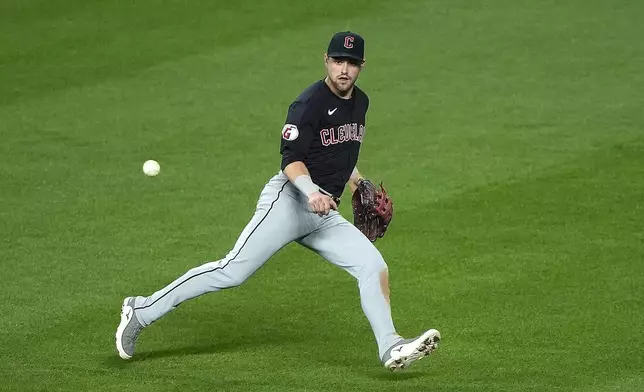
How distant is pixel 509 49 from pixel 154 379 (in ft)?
25.5

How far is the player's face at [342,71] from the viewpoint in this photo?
249 inches

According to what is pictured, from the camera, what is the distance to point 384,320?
6.20 meters

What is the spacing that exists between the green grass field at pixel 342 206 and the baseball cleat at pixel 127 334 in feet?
0.38

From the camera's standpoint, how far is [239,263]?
6414 millimetres

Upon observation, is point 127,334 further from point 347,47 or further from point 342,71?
point 347,47

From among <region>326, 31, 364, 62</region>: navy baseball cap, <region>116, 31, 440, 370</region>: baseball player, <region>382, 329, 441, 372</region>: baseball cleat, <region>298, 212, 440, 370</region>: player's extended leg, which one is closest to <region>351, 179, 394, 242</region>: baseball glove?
<region>116, 31, 440, 370</region>: baseball player

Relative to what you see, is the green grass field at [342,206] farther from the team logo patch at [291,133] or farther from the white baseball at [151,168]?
the team logo patch at [291,133]

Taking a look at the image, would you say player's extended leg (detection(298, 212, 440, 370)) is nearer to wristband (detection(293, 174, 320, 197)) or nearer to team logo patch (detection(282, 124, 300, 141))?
wristband (detection(293, 174, 320, 197))

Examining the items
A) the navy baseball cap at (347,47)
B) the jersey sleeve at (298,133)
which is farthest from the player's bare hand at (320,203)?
the navy baseball cap at (347,47)

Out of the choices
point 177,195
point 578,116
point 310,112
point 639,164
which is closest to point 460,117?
point 578,116

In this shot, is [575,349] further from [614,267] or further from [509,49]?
[509,49]

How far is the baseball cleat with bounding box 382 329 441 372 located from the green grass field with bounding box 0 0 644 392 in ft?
0.48

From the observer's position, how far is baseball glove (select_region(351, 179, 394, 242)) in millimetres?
6719

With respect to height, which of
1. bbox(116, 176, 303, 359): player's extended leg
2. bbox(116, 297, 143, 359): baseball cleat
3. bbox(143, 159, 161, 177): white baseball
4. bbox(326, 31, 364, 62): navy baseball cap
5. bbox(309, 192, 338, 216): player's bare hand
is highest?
bbox(326, 31, 364, 62): navy baseball cap
